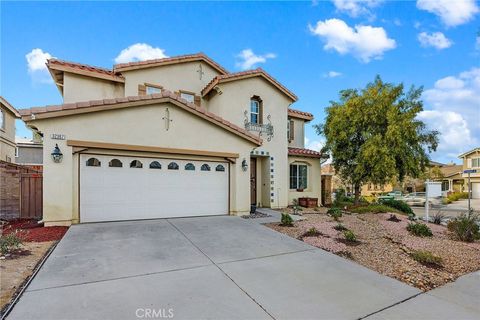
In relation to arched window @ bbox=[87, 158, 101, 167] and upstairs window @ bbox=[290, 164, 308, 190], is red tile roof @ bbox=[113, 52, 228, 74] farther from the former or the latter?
upstairs window @ bbox=[290, 164, 308, 190]

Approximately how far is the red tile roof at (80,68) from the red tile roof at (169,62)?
0.41 metres

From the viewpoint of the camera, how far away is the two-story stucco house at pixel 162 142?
8.31 meters

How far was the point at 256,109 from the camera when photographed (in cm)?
1420

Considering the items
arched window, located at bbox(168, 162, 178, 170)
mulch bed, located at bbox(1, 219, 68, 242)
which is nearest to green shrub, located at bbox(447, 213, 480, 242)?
arched window, located at bbox(168, 162, 178, 170)

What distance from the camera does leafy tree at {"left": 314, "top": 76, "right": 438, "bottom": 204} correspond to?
46.6 feet

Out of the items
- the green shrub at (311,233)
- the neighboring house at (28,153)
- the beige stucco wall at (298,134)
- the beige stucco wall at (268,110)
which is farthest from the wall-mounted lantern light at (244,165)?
the neighboring house at (28,153)

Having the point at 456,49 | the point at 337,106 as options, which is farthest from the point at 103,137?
the point at 456,49

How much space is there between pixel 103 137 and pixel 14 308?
6.22 m

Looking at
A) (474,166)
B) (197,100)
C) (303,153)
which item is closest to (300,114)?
(303,153)

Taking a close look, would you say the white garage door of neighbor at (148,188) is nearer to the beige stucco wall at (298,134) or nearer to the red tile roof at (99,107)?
the red tile roof at (99,107)

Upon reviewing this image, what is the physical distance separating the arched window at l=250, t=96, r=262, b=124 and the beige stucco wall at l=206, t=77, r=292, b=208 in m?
0.22

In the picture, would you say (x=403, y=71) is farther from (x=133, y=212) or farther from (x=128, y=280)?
(x=128, y=280)

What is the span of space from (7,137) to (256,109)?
59.9 feet

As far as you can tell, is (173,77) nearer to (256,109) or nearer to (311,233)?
(256,109)
